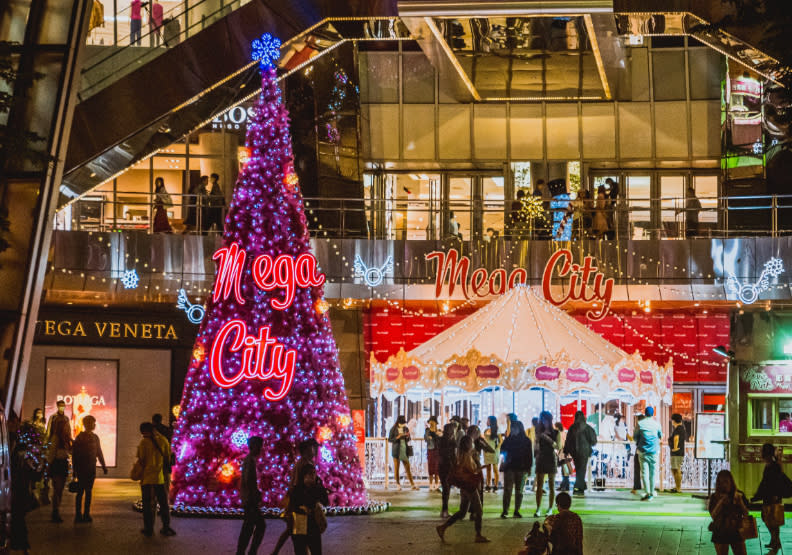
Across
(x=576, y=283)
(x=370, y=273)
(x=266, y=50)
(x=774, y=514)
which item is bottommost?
(x=774, y=514)

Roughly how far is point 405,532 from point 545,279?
895cm

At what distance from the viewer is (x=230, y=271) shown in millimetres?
21531

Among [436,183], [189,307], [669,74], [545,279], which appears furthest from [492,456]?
[669,74]

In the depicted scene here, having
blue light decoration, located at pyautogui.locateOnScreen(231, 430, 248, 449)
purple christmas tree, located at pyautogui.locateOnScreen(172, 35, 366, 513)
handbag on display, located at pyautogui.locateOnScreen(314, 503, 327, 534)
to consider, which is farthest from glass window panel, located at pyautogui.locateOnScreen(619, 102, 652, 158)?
handbag on display, located at pyautogui.locateOnScreen(314, 503, 327, 534)

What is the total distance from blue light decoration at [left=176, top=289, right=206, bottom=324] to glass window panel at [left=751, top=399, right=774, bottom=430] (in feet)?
38.0

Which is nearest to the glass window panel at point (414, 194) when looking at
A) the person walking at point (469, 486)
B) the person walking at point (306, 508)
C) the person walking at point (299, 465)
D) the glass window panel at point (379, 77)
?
the glass window panel at point (379, 77)

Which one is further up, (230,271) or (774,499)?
(230,271)

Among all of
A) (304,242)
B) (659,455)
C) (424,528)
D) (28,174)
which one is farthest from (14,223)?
(659,455)

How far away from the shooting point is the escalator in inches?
886

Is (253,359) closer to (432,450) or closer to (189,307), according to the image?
(432,450)

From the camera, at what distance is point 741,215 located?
35781mm

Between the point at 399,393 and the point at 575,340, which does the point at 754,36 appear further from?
the point at 399,393

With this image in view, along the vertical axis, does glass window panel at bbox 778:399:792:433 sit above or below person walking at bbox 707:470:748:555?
above

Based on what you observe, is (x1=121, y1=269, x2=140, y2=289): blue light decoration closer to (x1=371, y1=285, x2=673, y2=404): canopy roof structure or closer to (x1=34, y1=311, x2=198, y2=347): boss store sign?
(x1=34, y1=311, x2=198, y2=347): boss store sign
